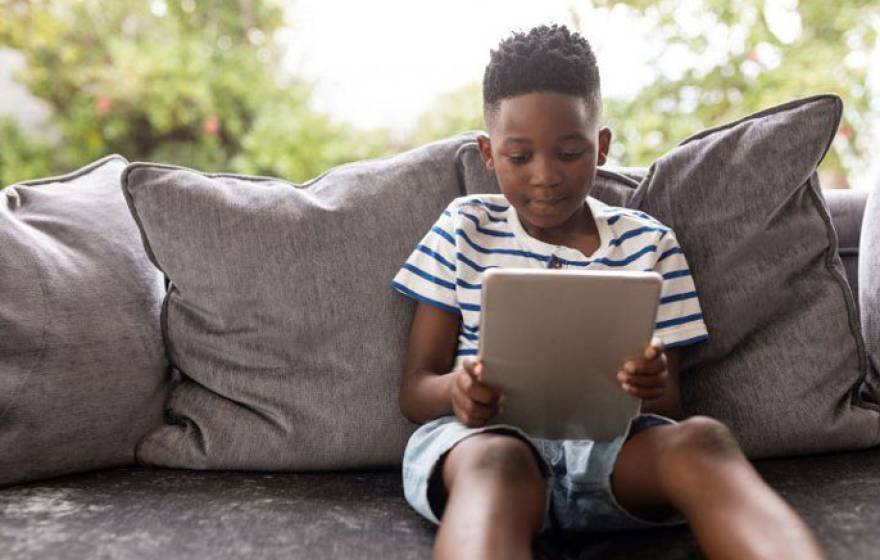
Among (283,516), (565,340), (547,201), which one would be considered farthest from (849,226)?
(283,516)

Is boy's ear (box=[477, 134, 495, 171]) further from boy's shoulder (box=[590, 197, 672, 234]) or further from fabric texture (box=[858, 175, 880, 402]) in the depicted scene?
fabric texture (box=[858, 175, 880, 402])

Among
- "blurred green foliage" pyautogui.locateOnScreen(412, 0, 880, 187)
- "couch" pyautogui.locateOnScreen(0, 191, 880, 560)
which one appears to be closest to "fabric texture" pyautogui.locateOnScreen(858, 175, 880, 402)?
"couch" pyautogui.locateOnScreen(0, 191, 880, 560)

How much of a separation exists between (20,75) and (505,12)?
1.70 metres

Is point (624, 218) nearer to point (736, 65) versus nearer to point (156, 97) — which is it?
point (736, 65)

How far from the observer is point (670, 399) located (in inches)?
52.1

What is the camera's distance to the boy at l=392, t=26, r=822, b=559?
1.01m

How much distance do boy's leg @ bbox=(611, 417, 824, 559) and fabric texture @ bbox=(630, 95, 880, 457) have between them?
34cm

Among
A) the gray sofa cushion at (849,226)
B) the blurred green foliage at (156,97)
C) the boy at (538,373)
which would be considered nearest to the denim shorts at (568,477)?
the boy at (538,373)

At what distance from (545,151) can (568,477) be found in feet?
1.52

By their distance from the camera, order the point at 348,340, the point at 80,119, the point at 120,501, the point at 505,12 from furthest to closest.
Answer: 1. the point at 80,119
2. the point at 505,12
3. the point at 348,340
4. the point at 120,501

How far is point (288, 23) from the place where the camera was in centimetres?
332

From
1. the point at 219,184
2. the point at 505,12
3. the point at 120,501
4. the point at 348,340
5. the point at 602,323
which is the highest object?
the point at 505,12

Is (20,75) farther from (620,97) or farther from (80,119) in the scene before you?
(620,97)

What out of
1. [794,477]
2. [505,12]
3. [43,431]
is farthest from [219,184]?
[505,12]
